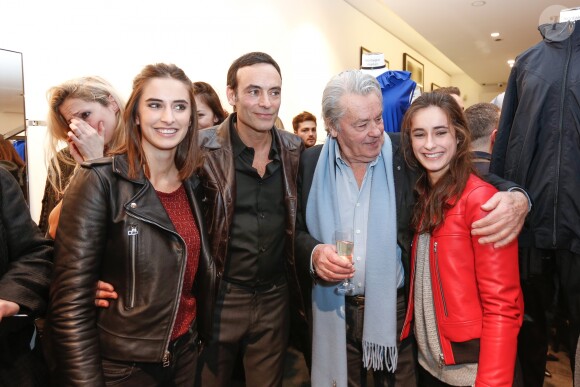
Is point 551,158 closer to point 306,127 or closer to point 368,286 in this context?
point 368,286

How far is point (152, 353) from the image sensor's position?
140cm

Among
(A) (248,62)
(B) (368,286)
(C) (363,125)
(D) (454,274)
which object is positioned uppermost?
(A) (248,62)

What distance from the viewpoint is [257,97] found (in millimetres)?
2055

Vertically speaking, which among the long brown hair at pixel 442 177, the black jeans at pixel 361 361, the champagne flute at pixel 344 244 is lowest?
the black jeans at pixel 361 361

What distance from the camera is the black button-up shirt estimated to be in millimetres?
1979

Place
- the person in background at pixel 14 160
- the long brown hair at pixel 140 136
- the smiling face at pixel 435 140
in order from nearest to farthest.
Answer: the long brown hair at pixel 140 136 < the smiling face at pixel 435 140 < the person in background at pixel 14 160

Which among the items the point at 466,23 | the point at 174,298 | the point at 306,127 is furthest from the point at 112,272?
the point at 466,23

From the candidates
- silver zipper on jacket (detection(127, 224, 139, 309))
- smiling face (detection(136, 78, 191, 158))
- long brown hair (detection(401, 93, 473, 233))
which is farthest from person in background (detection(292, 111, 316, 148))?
silver zipper on jacket (detection(127, 224, 139, 309))

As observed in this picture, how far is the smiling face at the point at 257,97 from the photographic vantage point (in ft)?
6.64

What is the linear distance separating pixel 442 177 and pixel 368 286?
0.58m

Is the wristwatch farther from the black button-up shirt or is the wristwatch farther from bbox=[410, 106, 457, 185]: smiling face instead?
bbox=[410, 106, 457, 185]: smiling face

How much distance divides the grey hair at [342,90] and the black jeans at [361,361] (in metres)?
0.90

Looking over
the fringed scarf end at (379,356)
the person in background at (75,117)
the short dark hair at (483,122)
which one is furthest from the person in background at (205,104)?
the fringed scarf end at (379,356)

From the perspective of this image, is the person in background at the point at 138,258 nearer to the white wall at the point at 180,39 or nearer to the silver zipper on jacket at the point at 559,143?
the silver zipper on jacket at the point at 559,143
